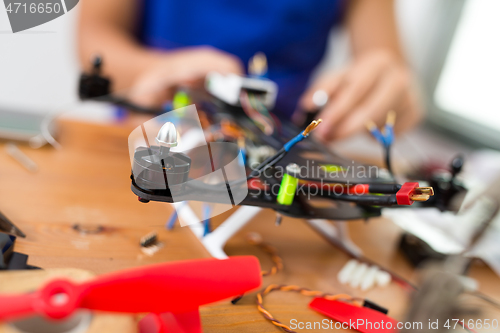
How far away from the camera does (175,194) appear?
246 millimetres

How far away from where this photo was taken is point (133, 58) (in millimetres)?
736

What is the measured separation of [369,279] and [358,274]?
0.4 inches

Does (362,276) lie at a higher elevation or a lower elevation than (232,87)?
lower

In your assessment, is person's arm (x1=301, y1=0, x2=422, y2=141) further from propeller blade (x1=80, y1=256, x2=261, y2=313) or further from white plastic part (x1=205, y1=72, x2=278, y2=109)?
propeller blade (x1=80, y1=256, x2=261, y2=313)

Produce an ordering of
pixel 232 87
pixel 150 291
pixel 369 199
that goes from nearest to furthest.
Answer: pixel 150 291, pixel 369 199, pixel 232 87

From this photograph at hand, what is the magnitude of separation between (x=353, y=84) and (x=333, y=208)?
38 centimetres

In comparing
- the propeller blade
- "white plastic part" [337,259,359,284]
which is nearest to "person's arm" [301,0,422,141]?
"white plastic part" [337,259,359,284]

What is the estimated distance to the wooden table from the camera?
260 millimetres

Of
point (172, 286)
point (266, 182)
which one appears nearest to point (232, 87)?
point (266, 182)

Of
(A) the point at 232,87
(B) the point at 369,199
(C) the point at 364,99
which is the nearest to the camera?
(B) the point at 369,199

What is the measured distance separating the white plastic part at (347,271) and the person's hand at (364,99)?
0.26 metres

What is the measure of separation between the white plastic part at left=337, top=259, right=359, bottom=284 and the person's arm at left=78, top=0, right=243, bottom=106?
0.36 metres

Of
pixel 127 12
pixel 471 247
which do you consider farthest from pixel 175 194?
pixel 127 12

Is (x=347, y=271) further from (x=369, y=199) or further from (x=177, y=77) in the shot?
(x=177, y=77)
